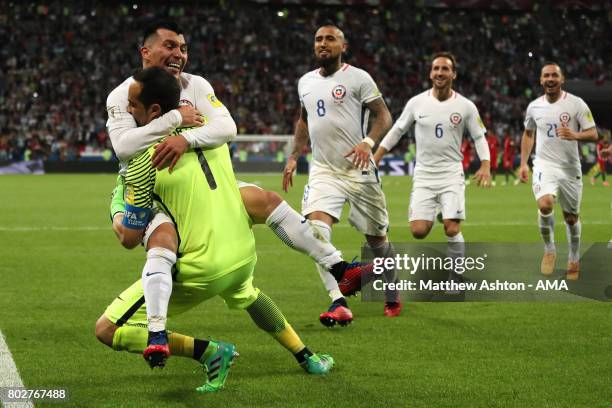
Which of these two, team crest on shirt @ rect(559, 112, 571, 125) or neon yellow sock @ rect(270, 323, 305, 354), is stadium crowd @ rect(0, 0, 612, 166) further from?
neon yellow sock @ rect(270, 323, 305, 354)

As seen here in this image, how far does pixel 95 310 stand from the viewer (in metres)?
8.81

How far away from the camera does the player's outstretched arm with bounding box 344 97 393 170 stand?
811 centimetres

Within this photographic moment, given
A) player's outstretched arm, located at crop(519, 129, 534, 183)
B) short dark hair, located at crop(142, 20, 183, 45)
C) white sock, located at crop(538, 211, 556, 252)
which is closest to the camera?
short dark hair, located at crop(142, 20, 183, 45)

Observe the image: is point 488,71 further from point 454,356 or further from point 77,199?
point 454,356

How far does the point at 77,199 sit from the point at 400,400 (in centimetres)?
1923

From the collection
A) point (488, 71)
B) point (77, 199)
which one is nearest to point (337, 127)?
point (77, 199)

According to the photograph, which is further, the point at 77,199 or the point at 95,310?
the point at 77,199

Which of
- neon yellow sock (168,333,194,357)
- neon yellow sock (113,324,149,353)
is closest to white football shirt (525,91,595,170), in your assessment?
neon yellow sock (168,333,194,357)

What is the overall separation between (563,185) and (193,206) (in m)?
6.80

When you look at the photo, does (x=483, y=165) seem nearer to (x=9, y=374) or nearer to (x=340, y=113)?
(x=340, y=113)

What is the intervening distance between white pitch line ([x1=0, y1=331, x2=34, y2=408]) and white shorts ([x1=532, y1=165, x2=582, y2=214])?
6344mm

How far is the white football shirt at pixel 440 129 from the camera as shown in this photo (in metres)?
10.0

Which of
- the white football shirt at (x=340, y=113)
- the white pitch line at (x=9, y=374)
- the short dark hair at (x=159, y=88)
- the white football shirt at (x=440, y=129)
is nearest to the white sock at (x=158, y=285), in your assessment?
the short dark hair at (x=159, y=88)

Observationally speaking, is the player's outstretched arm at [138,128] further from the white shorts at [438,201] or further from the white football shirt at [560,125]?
the white football shirt at [560,125]
